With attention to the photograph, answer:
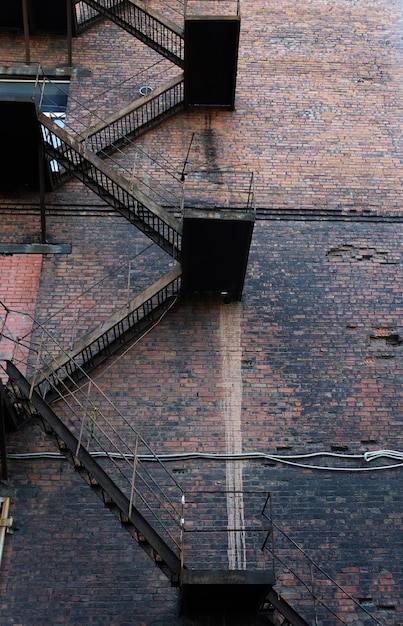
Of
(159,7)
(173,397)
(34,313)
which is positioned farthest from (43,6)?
(173,397)

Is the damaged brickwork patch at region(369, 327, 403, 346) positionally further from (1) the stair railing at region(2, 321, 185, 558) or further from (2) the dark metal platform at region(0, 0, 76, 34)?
(2) the dark metal platform at region(0, 0, 76, 34)

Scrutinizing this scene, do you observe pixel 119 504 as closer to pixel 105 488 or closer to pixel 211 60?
pixel 105 488

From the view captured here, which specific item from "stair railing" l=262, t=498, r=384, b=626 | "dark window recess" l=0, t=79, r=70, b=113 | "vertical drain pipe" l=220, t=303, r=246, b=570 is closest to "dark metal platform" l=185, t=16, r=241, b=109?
Result: "dark window recess" l=0, t=79, r=70, b=113

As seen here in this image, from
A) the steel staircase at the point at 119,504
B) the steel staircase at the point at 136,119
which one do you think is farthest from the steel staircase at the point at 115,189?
the steel staircase at the point at 119,504

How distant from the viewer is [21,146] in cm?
1151

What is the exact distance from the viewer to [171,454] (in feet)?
32.6

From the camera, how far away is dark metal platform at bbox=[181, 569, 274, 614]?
7.83 m

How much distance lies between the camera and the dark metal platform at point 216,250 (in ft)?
32.9

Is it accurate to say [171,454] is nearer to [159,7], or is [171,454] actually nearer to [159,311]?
[159,311]

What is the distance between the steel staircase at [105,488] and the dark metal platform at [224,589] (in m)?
0.33

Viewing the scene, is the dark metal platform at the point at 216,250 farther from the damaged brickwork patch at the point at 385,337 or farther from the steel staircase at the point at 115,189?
the damaged brickwork patch at the point at 385,337

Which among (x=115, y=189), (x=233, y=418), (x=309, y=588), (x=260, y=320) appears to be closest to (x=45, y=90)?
(x=115, y=189)

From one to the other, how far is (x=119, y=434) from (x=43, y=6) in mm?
9419

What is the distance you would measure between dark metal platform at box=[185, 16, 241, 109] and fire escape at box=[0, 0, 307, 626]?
0.02m
